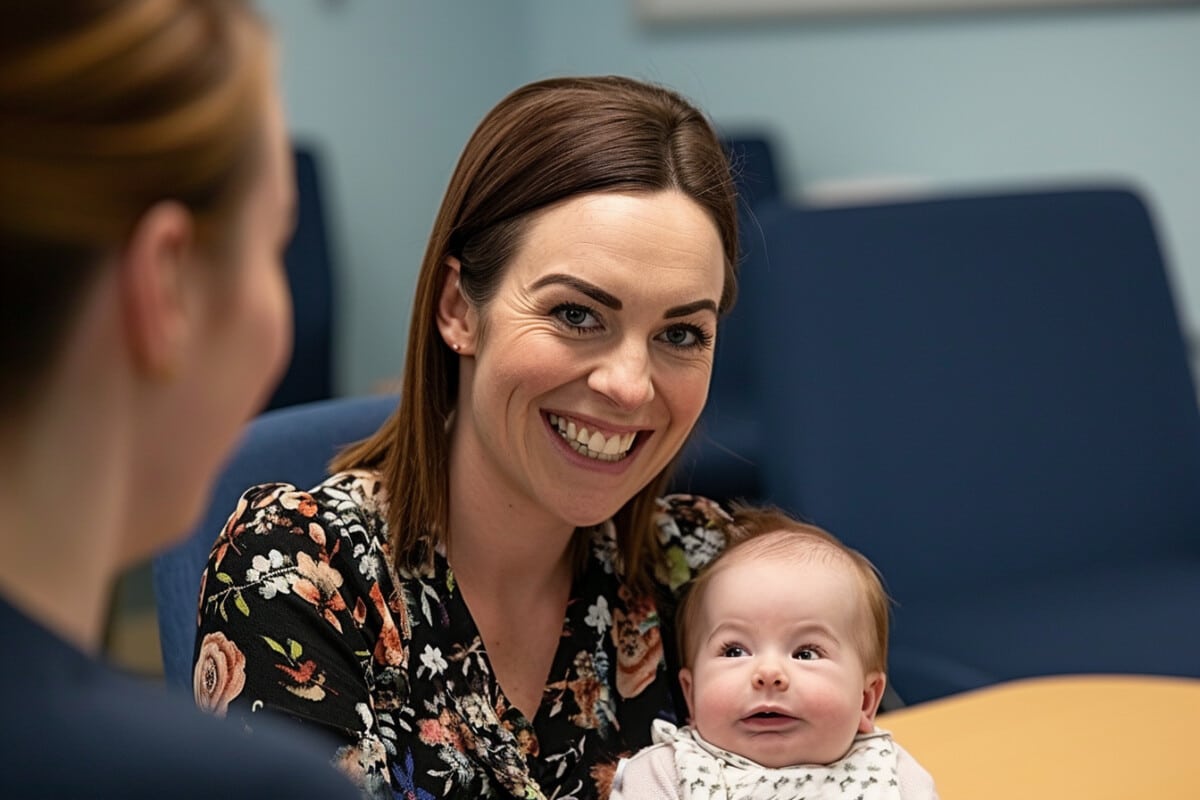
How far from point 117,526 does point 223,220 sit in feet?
0.44

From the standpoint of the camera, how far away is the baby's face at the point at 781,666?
4.65ft

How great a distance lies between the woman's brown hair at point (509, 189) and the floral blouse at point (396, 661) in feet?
0.14

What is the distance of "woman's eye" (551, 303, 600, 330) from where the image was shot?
144cm

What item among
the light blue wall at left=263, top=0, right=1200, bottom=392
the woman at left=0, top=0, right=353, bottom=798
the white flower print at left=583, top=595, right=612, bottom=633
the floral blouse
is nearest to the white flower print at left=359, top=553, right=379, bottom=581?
the floral blouse

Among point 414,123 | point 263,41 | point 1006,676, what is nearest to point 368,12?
point 414,123

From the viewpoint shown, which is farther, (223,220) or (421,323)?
(421,323)

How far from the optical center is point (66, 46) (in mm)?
575

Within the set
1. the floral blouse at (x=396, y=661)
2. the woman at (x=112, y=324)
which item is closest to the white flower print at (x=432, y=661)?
the floral blouse at (x=396, y=661)

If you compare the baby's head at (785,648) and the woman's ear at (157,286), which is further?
the baby's head at (785,648)

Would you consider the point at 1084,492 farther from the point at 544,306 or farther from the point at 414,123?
the point at 414,123

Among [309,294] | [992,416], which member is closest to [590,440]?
[992,416]

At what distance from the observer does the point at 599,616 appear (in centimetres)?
161

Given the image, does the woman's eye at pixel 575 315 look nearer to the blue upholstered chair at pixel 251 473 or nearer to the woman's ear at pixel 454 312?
the woman's ear at pixel 454 312

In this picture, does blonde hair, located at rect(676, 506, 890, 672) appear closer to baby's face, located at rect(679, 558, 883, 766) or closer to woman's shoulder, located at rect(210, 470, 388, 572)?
baby's face, located at rect(679, 558, 883, 766)
